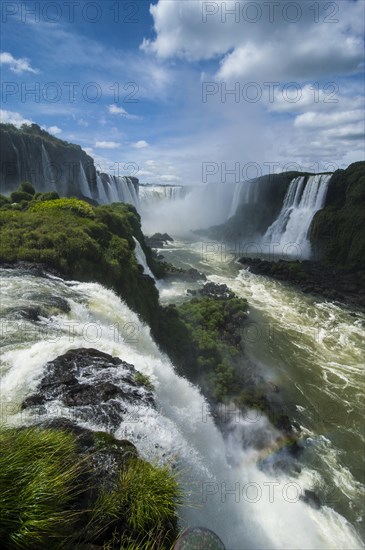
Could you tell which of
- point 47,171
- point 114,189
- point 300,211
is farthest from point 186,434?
point 114,189

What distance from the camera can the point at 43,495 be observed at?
10.8 ft

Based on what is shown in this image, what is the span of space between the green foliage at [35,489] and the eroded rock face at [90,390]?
170cm

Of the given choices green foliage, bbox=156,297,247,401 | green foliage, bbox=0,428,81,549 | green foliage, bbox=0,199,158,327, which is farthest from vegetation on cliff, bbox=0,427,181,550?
green foliage, bbox=156,297,247,401

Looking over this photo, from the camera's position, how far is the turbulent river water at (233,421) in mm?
6184

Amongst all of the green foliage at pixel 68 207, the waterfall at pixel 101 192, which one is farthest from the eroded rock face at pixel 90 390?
the waterfall at pixel 101 192

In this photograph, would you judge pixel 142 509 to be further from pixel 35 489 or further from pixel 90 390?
pixel 90 390

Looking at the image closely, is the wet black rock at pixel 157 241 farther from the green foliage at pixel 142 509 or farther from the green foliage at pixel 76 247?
the green foliage at pixel 142 509

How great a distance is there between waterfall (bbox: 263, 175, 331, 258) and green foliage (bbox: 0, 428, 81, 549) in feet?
153

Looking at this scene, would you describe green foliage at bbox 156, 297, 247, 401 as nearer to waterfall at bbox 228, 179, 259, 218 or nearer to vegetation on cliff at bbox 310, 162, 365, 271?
vegetation on cliff at bbox 310, 162, 365, 271

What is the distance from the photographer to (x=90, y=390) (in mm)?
6430

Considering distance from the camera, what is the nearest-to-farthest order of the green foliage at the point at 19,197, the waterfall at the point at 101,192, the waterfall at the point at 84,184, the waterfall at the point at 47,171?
the green foliage at the point at 19,197, the waterfall at the point at 47,171, the waterfall at the point at 84,184, the waterfall at the point at 101,192

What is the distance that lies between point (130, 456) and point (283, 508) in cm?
741

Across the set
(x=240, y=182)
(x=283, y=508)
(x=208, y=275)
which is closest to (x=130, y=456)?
(x=283, y=508)

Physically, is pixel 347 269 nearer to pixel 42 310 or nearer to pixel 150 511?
pixel 42 310
